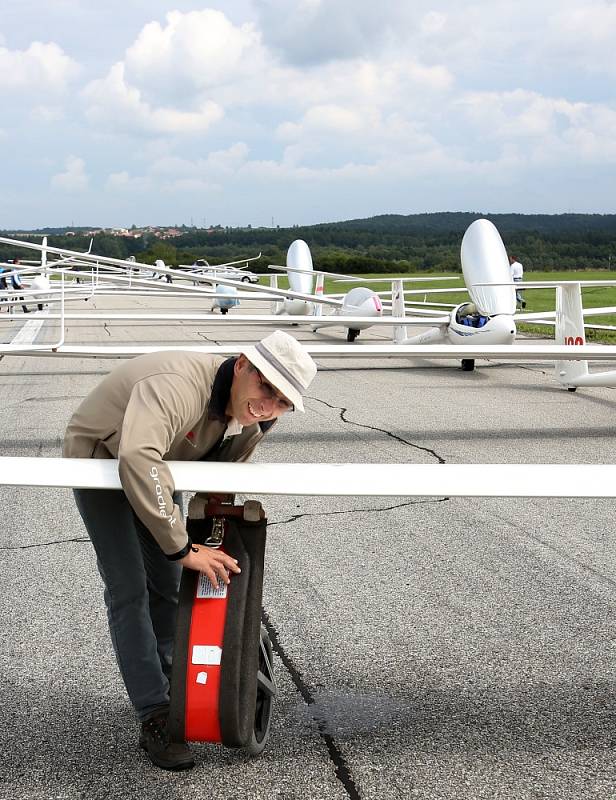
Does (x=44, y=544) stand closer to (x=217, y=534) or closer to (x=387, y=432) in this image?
(x=217, y=534)

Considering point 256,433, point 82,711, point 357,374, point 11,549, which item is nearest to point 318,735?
point 82,711

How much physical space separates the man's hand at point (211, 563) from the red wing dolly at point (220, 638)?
40mm

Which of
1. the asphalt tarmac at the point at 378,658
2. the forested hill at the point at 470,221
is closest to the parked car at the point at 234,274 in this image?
the asphalt tarmac at the point at 378,658

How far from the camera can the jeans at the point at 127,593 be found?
2713mm

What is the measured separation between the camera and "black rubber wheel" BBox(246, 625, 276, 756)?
2713mm

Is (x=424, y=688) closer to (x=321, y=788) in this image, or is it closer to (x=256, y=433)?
(x=321, y=788)

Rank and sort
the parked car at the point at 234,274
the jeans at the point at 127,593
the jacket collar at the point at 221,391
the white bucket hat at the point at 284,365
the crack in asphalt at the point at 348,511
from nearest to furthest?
the white bucket hat at the point at 284,365
the jacket collar at the point at 221,391
the jeans at the point at 127,593
the crack in asphalt at the point at 348,511
the parked car at the point at 234,274

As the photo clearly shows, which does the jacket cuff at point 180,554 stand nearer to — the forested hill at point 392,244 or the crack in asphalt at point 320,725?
the crack in asphalt at point 320,725

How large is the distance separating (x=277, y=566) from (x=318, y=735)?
1702 millimetres

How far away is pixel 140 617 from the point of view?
2768 mm

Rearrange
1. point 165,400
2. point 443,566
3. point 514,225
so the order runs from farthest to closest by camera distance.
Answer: point 514,225
point 443,566
point 165,400

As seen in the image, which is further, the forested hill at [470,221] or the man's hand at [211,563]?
the forested hill at [470,221]

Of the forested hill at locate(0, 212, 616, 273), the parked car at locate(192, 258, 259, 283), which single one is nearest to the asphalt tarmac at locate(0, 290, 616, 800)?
the parked car at locate(192, 258, 259, 283)

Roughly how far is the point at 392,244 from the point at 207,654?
128914 millimetres
